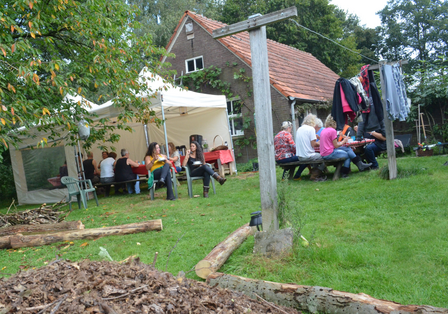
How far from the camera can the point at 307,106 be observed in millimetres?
14867

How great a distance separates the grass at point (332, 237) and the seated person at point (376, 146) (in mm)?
690

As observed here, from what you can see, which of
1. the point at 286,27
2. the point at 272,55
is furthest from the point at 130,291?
the point at 286,27

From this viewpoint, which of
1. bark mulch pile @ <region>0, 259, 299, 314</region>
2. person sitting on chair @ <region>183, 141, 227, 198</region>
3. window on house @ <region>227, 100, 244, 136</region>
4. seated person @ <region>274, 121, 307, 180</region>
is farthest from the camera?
window on house @ <region>227, 100, 244, 136</region>

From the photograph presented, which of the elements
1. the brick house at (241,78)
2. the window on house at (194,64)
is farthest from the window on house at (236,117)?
the window on house at (194,64)

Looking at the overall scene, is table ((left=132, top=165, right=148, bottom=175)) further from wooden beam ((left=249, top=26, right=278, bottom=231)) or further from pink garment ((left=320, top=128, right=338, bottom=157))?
wooden beam ((left=249, top=26, right=278, bottom=231))

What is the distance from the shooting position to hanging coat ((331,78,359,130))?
7160mm

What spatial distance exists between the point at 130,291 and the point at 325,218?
3.44 meters

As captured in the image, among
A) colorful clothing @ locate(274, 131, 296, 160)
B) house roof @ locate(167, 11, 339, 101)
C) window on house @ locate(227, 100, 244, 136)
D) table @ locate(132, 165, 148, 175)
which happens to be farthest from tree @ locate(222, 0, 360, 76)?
colorful clothing @ locate(274, 131, 296, 160)

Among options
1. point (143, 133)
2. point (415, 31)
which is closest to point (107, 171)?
point (143, 133)

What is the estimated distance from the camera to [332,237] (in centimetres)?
429

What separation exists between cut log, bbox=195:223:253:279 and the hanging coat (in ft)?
12.2

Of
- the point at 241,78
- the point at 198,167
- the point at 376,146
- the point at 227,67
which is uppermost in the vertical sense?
the point at 227,67

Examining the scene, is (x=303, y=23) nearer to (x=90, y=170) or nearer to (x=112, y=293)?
(x=90, y=170)

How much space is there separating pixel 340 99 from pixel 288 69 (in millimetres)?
10444
